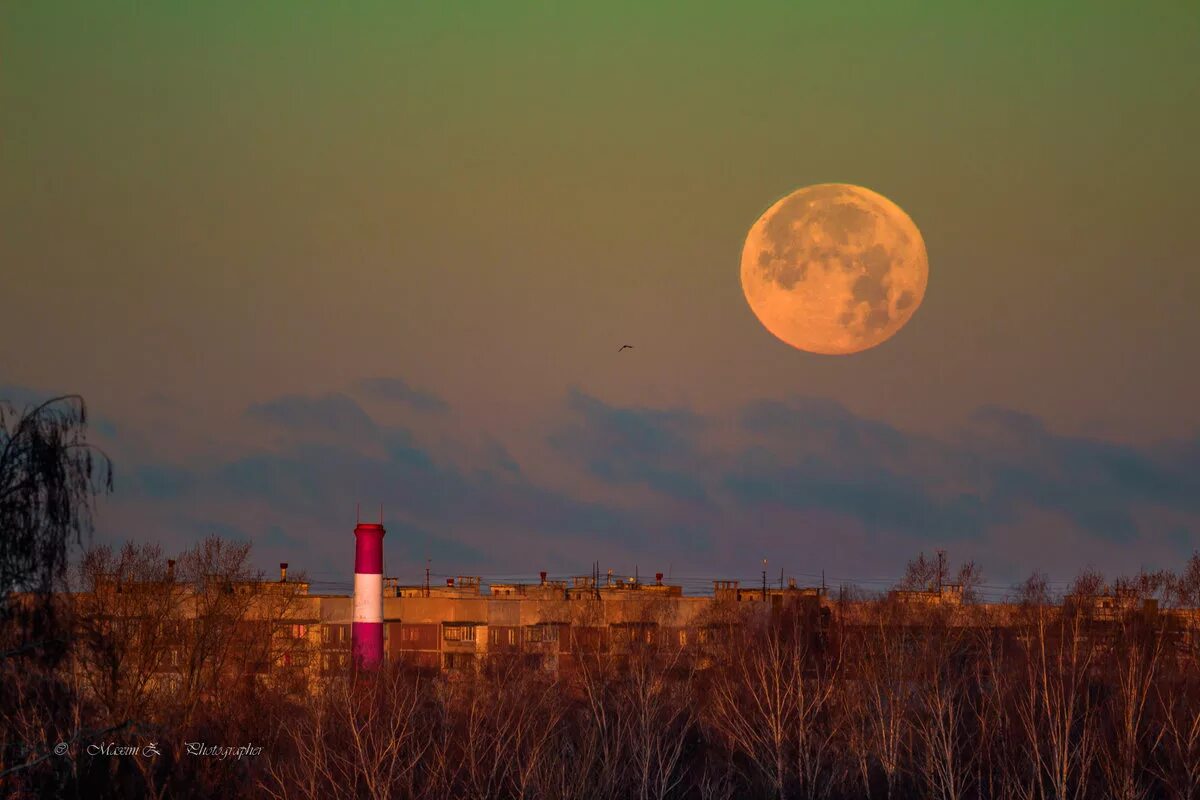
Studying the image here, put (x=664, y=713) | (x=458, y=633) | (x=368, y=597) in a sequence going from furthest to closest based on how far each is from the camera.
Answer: (x=458, y=633)
(x=368, y=597)
(x=664, y=713)

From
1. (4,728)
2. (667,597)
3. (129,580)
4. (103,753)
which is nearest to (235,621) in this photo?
(129,580)

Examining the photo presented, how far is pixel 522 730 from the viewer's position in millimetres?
57906

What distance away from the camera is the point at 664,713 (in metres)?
68.0

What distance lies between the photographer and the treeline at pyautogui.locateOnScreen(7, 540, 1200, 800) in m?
38.1

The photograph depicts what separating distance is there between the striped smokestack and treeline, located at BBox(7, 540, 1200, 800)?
2580mm

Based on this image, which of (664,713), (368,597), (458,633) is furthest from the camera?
(458,633)

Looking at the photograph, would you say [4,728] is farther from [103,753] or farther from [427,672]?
[427,672]

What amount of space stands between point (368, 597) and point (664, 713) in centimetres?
1695

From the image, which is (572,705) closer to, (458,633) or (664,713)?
(664,713)

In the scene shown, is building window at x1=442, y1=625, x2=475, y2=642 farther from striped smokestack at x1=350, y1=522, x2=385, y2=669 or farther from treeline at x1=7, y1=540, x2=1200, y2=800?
striped smokestack at x1=350, y1=522, x2=385, y2=669

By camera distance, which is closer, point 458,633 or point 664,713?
point 664,713

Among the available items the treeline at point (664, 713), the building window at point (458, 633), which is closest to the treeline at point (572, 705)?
the treeline at point (664, 713)

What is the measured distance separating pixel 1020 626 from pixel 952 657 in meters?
11.9

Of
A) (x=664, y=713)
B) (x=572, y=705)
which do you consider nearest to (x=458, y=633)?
(x=572, y=705)
